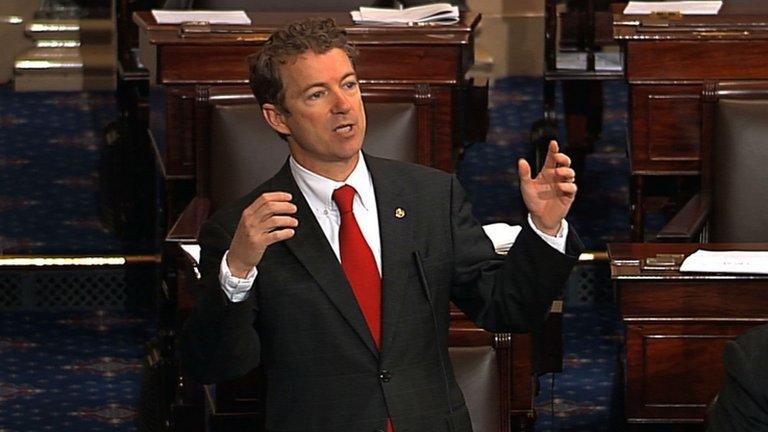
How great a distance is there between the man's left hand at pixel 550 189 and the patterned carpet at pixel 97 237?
1484mm

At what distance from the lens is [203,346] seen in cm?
240

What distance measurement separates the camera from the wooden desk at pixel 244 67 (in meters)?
3.95

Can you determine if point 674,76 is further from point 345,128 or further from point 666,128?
point 345,128

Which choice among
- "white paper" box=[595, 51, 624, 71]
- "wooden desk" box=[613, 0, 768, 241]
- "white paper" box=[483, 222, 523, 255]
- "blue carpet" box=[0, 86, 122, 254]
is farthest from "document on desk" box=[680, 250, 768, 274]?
"white paper" box=[595, 51, 624, 71]

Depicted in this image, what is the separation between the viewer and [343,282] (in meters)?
2.43

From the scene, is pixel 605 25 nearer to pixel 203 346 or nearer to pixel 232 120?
pixel 232 120

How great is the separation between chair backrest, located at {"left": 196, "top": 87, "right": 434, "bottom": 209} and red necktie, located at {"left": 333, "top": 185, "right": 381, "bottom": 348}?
1.13 metres

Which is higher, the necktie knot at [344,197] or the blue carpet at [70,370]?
the necktie knot at [344,197]

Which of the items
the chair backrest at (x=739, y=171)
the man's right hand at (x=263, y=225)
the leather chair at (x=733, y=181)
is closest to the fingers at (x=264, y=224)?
the man's right hand at (x=263, y=225)

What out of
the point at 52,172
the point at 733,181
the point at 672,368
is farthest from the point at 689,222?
the point at 52,172

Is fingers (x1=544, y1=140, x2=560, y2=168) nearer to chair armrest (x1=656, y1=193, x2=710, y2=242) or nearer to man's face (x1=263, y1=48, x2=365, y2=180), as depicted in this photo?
man's face (x1=263, y1=48, x2=365, y2=180)

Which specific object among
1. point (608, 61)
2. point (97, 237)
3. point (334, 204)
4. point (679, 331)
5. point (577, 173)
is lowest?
point (97, 237)

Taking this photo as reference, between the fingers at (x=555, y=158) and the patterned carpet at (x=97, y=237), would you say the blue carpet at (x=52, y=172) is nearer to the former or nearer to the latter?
the patterned carpet at (x=97, y=237)

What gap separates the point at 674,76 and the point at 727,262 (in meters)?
1.01
